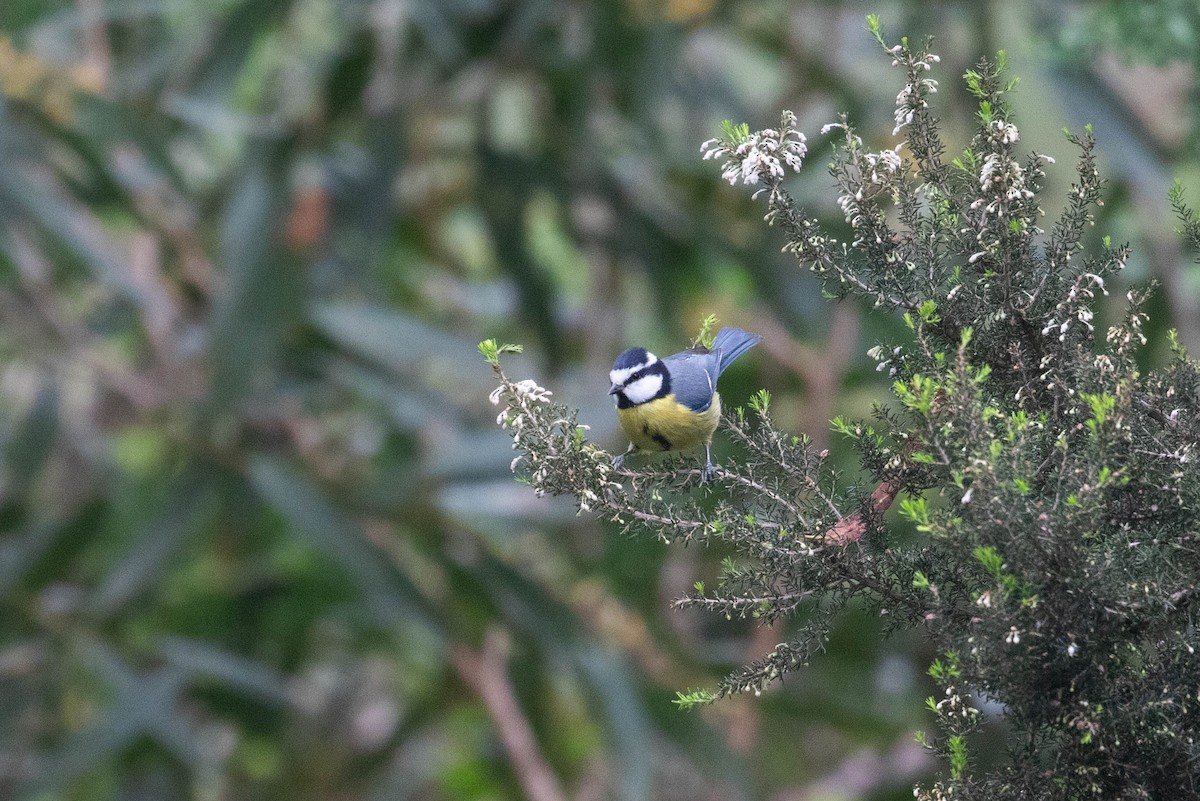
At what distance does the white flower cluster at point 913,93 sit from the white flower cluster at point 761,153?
7cm

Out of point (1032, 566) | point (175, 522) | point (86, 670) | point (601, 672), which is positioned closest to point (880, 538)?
point (1032, 566)

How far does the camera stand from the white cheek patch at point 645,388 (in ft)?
4.18

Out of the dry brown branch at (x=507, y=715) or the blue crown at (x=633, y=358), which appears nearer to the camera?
the blue crown at (x=633, y=358)

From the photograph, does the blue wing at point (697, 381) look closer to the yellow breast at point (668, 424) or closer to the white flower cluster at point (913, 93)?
the yellow breast at point (668, 424)

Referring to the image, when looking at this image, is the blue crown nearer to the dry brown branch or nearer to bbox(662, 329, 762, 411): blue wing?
bbox(662, 329, 762, 411): blue wing

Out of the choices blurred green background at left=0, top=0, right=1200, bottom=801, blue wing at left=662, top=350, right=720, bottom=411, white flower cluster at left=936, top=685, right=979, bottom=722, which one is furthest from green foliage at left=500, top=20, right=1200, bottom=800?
blurred green background at left=0, top=0, right=1200, bottom=801

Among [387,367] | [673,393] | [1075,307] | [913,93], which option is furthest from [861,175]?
[387,367]

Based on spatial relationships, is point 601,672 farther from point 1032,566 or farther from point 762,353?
point 1032,566

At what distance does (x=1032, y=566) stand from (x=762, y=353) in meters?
2.76

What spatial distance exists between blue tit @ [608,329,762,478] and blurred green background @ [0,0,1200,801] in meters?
1.41

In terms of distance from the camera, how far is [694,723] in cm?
304

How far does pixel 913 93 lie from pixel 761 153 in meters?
0.12

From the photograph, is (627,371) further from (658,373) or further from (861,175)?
(861,175)

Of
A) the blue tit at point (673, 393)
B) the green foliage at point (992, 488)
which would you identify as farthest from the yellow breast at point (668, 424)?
the green foliage at point (992, 488)
